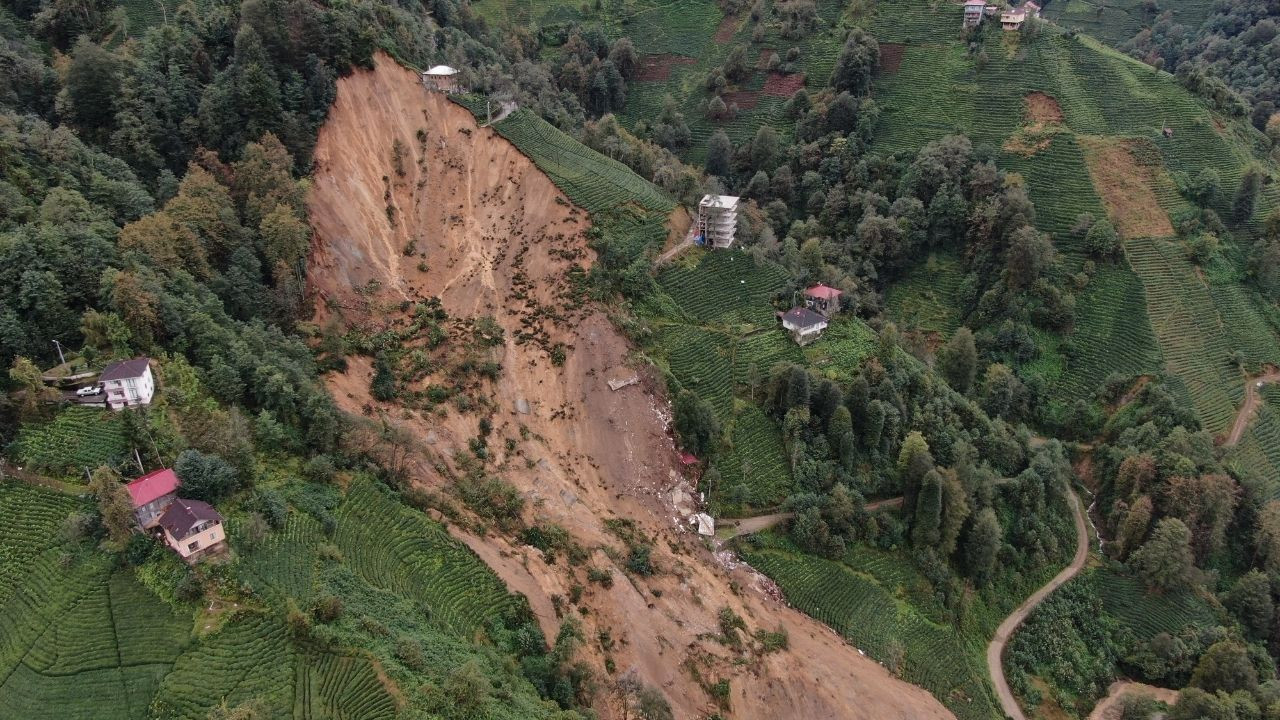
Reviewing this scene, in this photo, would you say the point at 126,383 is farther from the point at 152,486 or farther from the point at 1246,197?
the point at 1246,197

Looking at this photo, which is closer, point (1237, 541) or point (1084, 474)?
point (1237, 541)

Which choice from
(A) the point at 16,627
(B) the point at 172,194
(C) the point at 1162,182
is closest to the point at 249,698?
(A) the point at 16,627

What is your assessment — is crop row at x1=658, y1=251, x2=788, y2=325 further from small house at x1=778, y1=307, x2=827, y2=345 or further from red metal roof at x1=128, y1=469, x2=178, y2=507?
red metal roof at x1=128, y1=469, x2=178, y2=507

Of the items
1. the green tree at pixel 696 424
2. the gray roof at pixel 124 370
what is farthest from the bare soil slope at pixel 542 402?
the gray roof at pixel 124 370

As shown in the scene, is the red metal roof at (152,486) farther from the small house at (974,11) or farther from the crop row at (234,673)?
the small house at (974,11)

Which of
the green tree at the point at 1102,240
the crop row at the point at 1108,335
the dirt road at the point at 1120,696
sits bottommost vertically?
the dirt road at the point at 1120,696

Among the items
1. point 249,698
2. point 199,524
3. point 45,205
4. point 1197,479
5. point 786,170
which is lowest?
point 1197,479

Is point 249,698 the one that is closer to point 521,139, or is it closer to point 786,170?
point 521,139
